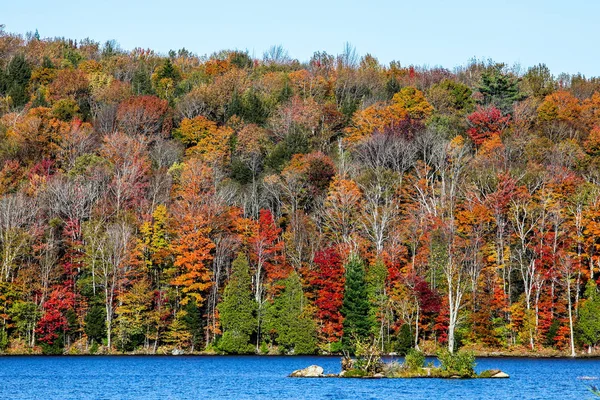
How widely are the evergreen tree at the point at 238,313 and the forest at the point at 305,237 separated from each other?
0.46ft

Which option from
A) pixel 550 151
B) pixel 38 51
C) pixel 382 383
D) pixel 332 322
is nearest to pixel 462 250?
pixel 332 322

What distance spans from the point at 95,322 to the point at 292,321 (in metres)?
16.2

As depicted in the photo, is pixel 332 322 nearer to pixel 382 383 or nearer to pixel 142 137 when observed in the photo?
pixel 382 383

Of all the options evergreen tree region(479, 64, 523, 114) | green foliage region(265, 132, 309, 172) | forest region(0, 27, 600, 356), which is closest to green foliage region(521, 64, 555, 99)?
evergreen tree region(479, 64, 523, 114)

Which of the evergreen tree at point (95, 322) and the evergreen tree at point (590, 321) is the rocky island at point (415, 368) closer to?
the evergreen tree at point (590, 321)

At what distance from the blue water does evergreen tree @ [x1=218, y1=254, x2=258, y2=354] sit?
8864 mm

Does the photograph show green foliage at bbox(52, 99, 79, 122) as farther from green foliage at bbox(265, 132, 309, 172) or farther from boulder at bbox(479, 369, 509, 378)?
boulder at bbox(479, 369, 509, 378)

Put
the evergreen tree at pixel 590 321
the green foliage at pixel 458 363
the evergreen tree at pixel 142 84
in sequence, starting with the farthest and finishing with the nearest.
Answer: the evergreen tree at pixel 142 84, the evergreen tree at pixel 590 321, the green foliage at pixel 458 363

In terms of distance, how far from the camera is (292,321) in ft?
252

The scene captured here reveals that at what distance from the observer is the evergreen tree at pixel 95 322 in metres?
77.3

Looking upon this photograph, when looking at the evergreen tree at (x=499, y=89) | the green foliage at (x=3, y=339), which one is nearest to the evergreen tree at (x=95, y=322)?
the green foliage at (x=3, y=339)

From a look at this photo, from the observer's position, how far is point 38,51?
149750mm

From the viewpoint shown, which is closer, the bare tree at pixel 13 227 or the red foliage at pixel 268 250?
the bare tree at pixel 13 227

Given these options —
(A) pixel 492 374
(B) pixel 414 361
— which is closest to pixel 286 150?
(B) pixel 414 361
